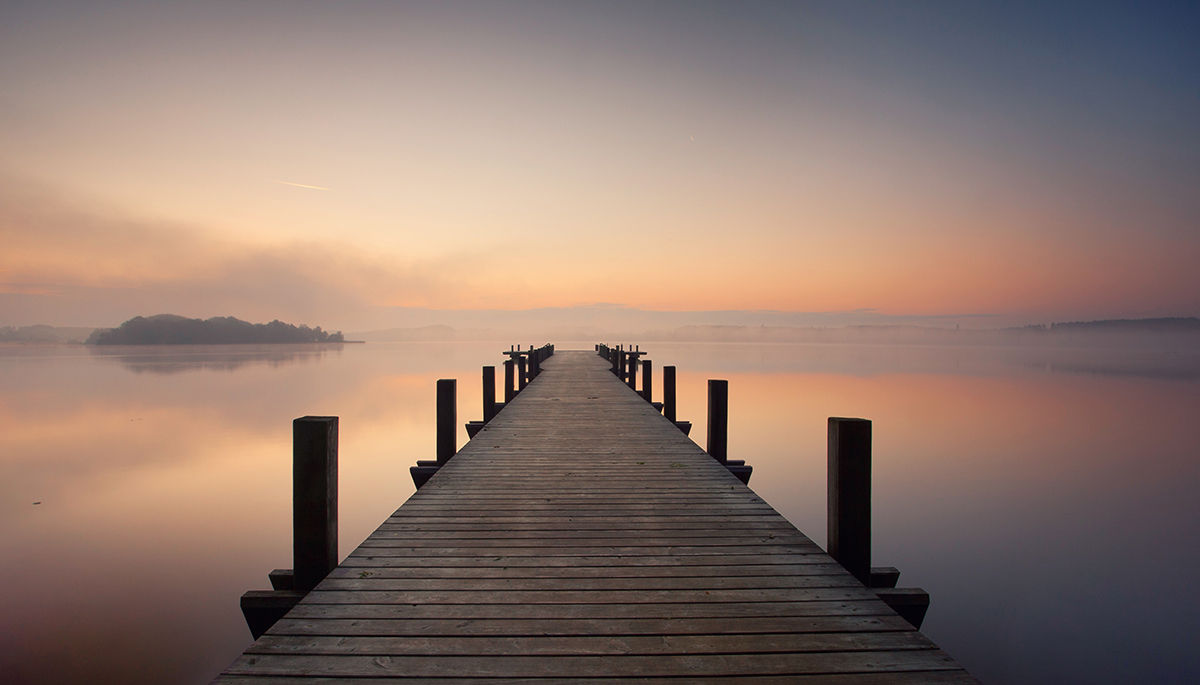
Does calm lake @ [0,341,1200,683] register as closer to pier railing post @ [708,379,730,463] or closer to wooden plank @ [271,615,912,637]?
pier railing post @ [708,379,730,463]

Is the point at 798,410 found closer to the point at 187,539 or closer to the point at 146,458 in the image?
the point at 187,539

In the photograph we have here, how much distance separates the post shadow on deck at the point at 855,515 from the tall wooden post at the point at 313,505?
3.20m

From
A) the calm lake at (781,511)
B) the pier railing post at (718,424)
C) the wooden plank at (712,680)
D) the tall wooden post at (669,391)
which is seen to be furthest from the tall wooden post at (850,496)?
the tall wooden post at (669,391)

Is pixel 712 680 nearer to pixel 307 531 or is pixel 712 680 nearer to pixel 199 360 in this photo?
pixel 307 531

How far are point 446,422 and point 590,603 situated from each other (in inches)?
188

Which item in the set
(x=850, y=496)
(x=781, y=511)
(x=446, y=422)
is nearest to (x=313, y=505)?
(x=850, y=496)

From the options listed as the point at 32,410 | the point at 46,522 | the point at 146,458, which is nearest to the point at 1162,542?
the point at 46,522

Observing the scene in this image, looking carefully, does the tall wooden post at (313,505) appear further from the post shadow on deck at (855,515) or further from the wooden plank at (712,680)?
the post shadow on deck at (855,515)

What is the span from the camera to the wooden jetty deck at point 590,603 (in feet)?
7.59

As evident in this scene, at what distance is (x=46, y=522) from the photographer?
11180 mm

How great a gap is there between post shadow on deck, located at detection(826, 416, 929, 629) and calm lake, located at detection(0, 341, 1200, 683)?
504cm

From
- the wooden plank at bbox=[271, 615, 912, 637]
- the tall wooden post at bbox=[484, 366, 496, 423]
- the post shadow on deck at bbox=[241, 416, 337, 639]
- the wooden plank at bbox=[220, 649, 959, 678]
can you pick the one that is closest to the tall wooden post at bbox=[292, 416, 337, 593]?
the post shadow on deck at bbox=[241, 416, 337, 639]

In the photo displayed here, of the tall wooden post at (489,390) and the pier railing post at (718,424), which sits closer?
the pier railing post at (718,424)

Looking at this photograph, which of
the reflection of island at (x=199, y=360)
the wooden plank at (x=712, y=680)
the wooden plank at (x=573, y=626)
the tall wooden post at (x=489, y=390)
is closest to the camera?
the wooden plank at (x=712, y=680)
